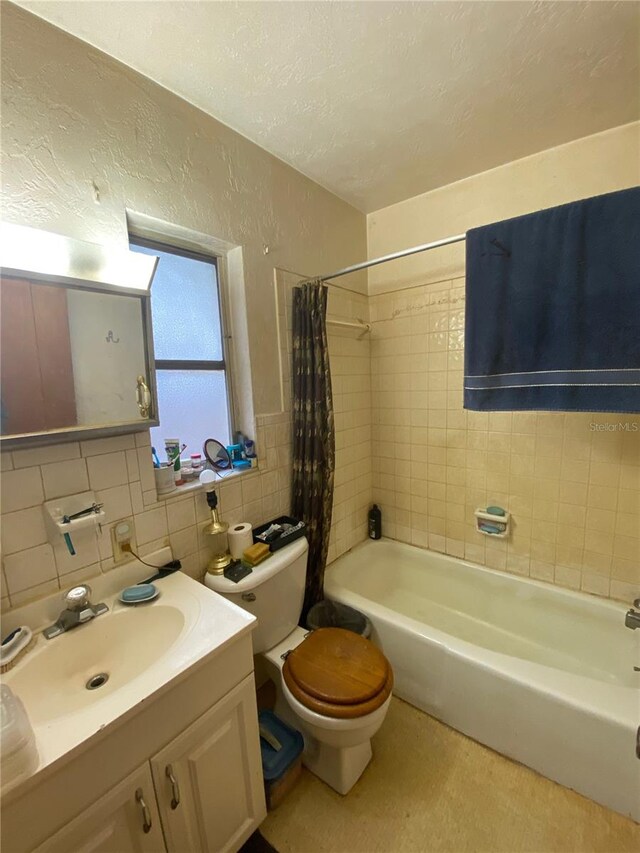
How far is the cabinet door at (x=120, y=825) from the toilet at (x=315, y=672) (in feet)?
1.61

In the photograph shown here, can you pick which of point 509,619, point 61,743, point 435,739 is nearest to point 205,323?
point 61,743

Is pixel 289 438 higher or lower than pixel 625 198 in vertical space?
lower

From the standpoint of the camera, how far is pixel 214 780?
37.3 inches

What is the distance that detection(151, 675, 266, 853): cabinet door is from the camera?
2.79ft

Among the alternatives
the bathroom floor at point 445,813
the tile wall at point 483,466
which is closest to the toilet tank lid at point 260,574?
the bathroom floor at point 445,813

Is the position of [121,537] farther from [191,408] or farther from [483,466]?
[483,466]

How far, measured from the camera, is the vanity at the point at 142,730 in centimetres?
67

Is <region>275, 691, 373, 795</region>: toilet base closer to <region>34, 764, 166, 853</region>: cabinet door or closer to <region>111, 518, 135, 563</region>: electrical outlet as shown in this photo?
<region>34, 764, 166, 853</region>: cabinet door

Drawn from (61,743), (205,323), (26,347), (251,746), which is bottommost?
(251,746)

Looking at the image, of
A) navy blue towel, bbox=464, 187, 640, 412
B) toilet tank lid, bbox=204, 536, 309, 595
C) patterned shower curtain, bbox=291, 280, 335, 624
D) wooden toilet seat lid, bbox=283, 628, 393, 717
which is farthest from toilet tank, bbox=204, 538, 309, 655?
navy blue towel, bbox=464, 187, 640, 412

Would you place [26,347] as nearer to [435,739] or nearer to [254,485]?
[254,485]

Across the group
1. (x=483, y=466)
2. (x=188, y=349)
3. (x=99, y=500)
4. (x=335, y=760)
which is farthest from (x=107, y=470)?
(x=483, y=466)

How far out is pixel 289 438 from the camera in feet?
5.65

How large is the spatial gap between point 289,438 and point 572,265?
51.2 inches
